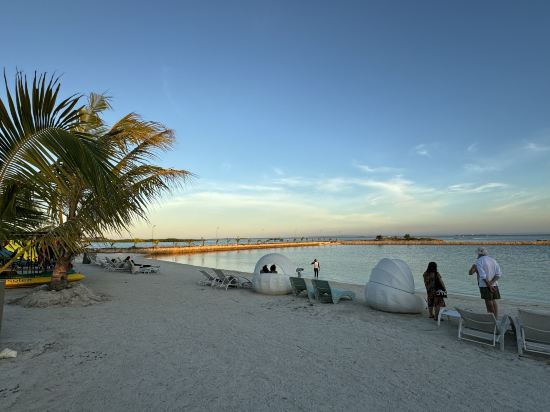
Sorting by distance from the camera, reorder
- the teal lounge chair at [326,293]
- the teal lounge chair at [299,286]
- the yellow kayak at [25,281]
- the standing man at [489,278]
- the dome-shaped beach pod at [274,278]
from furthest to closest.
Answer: the yellow kayak at [25,281]
the dome-shaped beach pod at [274,278]
the teal lounge chair at [299,286]
the teal lounge chair at [326,293]
the standing man at [489,278]

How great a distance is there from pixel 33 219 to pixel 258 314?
5.22m

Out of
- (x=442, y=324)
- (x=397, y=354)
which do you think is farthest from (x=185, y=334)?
(x=442, y=324)

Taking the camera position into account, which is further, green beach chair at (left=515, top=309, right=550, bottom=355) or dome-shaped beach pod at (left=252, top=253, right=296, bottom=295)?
dome-shaped beach pod at (left=252, top=253, right=296, bottom=295)

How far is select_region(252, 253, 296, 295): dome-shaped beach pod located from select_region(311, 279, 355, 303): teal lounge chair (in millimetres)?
1315

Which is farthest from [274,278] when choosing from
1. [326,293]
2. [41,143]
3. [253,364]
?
[41,143]

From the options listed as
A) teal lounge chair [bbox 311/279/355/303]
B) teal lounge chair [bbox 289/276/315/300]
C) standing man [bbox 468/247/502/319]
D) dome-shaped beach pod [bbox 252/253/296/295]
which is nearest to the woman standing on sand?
standing man [bbox 468/247/502/319]

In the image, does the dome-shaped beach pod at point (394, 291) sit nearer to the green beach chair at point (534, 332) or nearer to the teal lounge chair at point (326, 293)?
the teal lounge chair at point (326, 293)

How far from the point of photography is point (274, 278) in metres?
10.7

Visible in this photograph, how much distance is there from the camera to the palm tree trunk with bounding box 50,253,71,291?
9329mm

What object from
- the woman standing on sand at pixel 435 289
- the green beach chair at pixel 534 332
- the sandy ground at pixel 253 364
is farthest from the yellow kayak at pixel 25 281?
the green beach chair at pixel 534 332

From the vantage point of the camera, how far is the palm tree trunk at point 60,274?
30.6 ft

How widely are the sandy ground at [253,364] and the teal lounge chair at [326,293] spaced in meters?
1.49

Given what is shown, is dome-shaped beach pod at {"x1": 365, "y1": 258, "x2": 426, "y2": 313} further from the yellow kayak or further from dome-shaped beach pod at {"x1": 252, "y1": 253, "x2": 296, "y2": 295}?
the yellow kayak

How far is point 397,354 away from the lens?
17.1 feet
